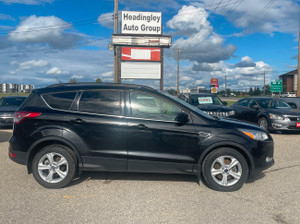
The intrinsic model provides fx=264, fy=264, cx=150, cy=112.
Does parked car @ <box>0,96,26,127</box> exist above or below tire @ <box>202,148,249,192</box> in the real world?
above

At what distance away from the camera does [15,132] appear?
178 inches

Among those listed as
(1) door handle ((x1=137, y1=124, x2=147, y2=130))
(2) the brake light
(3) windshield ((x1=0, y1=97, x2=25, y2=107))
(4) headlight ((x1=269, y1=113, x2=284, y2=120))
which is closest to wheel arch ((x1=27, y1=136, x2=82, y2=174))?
(2) the brake light

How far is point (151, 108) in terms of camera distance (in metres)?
4.50

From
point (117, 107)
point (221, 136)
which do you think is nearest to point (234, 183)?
point (221, 136)

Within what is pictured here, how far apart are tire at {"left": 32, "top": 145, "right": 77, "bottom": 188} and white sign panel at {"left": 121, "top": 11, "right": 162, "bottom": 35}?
53.4ft

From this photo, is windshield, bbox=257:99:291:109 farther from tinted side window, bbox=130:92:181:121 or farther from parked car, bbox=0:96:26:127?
parked car, bbox=0:96:26:127

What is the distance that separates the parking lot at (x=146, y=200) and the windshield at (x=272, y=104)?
242 inches

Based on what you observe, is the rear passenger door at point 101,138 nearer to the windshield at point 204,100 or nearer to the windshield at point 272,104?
the windshield at point 204,100

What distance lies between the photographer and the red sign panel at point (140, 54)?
18.9m

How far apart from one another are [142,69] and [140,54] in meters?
1.08

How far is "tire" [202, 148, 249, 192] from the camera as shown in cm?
436

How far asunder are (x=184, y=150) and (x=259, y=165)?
130 centimetres

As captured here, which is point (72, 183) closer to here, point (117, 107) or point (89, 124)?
point (89, 124)

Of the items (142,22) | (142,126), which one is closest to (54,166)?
(142,126)
